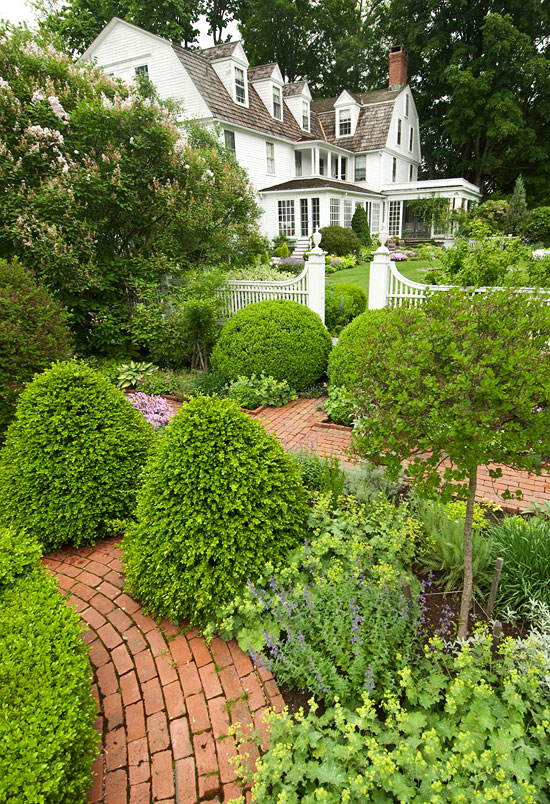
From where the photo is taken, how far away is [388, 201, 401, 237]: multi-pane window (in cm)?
2719

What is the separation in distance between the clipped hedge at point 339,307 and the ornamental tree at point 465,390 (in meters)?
6.77

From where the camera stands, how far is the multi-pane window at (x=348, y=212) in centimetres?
2266

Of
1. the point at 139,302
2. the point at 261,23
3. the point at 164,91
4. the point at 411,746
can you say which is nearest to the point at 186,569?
the point at 411,746

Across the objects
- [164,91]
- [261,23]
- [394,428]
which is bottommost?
[394,428]

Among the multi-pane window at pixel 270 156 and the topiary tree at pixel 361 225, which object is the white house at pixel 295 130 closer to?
the multi-pane window at pixel 270 156

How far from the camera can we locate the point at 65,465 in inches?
135

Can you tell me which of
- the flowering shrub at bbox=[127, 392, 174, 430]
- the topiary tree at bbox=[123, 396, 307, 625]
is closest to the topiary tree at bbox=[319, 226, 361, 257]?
the flowering shrub at bbox=[127, 392, 174, 430]

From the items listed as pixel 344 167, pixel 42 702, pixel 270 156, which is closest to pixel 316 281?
pixel 42 702

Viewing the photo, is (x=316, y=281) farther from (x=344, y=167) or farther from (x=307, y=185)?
(x=344, y=167)

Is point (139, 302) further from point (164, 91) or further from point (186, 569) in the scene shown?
point (164, 91)

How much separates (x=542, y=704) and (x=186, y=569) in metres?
1.88

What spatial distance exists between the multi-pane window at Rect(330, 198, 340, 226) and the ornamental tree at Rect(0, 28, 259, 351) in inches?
541

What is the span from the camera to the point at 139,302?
333 inches

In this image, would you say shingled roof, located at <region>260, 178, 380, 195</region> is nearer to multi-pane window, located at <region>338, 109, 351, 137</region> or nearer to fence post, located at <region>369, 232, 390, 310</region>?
multi-pane window, located at <region>338, 109, 351, 137</region>
